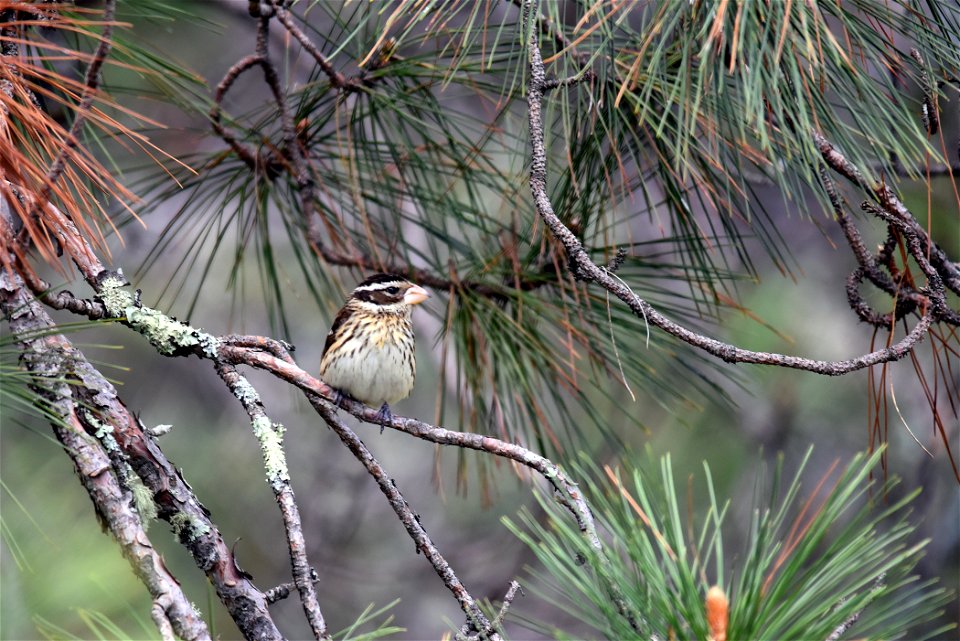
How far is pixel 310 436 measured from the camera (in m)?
5.48

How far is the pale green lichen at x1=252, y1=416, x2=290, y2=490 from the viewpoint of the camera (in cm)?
186

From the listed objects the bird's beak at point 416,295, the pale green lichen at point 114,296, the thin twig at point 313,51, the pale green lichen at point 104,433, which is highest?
the thin twig at point 313,51

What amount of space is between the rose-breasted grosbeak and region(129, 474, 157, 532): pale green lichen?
48.7 inches

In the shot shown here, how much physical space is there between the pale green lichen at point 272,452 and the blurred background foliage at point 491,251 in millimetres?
390

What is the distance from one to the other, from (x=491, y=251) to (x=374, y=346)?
56cm

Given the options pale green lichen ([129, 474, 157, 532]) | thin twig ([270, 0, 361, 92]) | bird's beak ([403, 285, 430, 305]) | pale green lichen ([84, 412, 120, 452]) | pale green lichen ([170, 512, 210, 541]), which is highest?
thin twig ([270, 0, 361, 92])

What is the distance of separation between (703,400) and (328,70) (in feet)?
9.94

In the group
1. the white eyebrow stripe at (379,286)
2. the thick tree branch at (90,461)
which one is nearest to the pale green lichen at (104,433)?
the thick tree branch at (90,461)

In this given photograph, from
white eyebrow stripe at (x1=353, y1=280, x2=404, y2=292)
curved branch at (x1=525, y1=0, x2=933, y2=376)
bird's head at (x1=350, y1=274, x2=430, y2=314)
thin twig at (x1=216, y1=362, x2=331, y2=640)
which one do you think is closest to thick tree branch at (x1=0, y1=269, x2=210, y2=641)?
thin twig at (x1=216, y1=362, x2=331, y2=640)

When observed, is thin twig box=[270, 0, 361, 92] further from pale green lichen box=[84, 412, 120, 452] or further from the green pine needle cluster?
the green pine needle cluster

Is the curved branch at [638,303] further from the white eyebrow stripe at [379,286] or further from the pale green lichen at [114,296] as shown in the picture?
the white eyebrow stripe at [379,286]

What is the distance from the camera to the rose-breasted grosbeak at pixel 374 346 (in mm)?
3162

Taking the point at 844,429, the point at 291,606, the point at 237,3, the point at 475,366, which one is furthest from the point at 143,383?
the point at 844,429

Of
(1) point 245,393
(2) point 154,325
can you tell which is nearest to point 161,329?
(2) point 154,325
